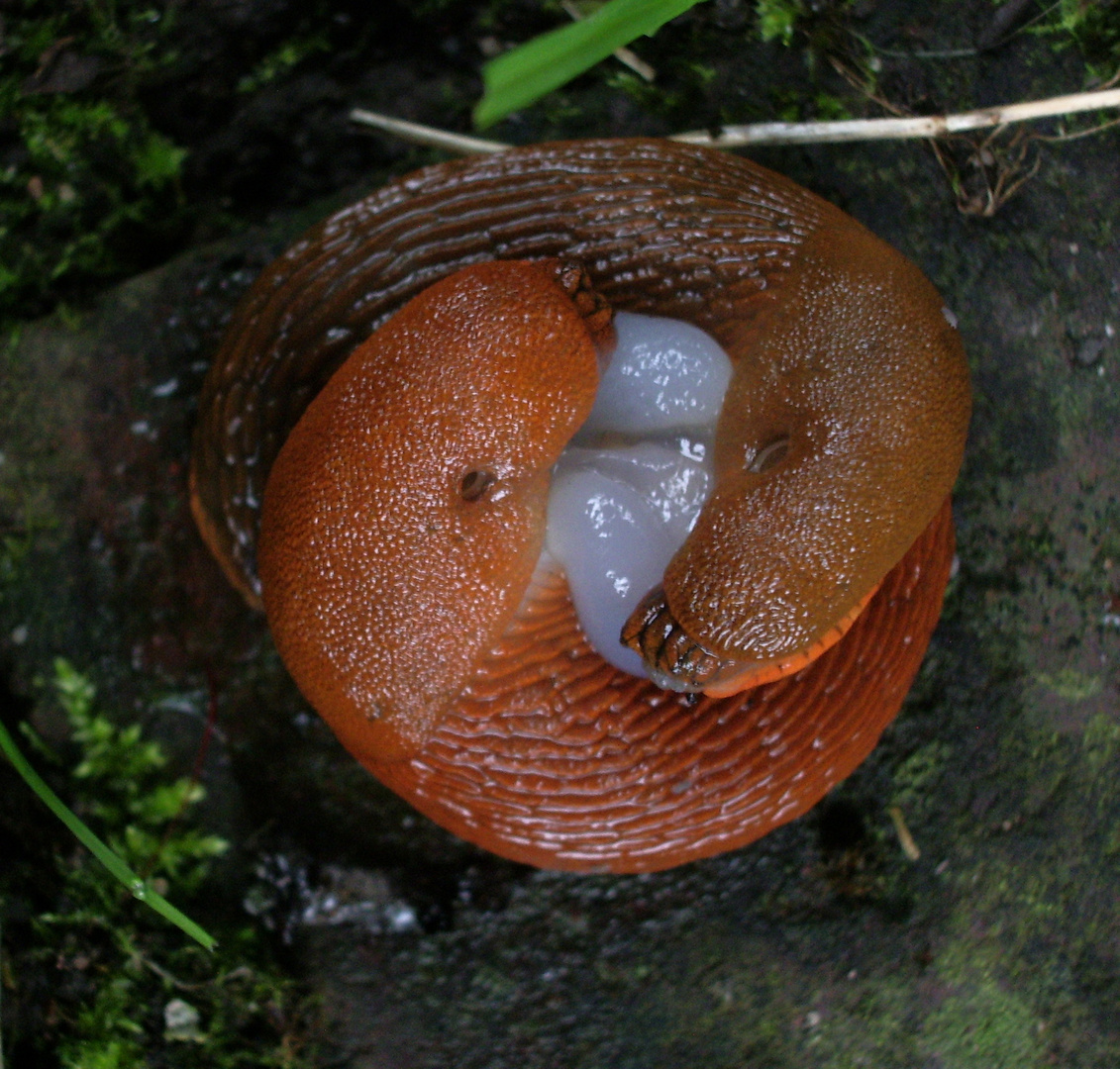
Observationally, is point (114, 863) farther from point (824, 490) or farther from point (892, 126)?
point (892, 126)

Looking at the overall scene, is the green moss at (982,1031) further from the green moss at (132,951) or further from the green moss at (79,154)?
the green moss at (79,154)

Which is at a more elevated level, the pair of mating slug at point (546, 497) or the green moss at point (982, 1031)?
the pair of mating slug at point (546, 497)

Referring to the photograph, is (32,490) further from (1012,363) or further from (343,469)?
(1012,363)

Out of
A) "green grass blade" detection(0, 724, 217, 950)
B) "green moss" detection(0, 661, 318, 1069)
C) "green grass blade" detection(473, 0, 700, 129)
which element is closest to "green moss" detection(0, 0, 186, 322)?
"green moss" detection(0, 661, 318, 1069)

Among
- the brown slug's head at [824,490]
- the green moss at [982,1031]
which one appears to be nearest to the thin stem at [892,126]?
the brown slug's head at [824,490]

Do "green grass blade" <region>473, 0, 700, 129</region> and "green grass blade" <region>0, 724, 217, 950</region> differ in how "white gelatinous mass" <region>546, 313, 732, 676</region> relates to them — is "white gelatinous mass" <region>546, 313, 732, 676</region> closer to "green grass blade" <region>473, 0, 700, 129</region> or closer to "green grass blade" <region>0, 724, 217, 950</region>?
"green grass blade" <region>473, 0, 700, 129</region>

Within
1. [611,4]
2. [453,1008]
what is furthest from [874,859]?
[611,4]

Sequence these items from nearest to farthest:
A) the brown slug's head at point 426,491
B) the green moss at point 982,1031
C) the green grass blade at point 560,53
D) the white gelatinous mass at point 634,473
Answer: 1. the green grass blade at point 560,53
2. the brown slug's head at point 426,491
3. the white gelatinous mass at point 634,473
4. the green moss at point 982,1031
